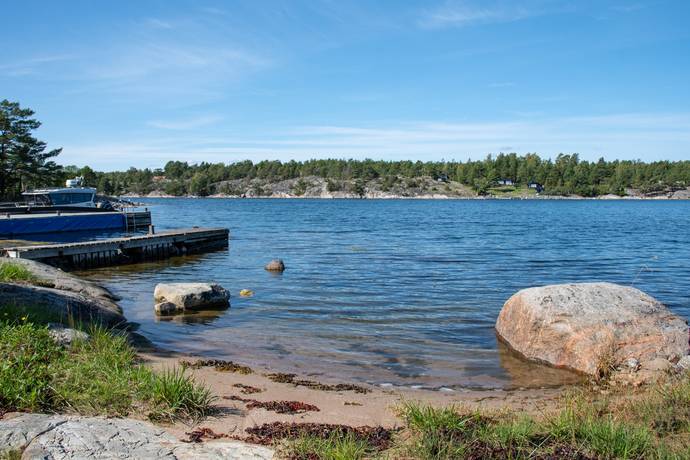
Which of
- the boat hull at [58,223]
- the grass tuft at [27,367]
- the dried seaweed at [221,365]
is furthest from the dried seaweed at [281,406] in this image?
the boat hull at [58,223]

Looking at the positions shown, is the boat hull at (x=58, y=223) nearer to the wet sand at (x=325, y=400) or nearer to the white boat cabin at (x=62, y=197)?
the white boat cabin at (x=62, y=197)

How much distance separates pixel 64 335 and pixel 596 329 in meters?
10.1

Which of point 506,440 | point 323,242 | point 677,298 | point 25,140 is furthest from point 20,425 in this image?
point 25,140

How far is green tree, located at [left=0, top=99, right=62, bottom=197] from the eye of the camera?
6325 centimetres

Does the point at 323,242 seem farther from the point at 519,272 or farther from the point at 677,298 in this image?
the point at 677,298

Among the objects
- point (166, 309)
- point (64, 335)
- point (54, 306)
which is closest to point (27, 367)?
point (64, 335)

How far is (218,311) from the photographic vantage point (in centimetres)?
1686

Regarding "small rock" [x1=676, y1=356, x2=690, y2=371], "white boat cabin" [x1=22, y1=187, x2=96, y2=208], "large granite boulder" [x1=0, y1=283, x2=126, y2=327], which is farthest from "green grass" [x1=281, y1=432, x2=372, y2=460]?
A: "white boat cabin" [x1=22, y1=187, x2=96, y2=208]

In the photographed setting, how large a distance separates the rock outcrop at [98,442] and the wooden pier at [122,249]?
2103cm

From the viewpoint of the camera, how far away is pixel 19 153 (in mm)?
63750

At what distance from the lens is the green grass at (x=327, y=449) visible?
561cm

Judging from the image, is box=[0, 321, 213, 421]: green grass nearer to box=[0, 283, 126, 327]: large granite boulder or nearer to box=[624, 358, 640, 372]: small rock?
box=[0, 283, 126, 327]: large granite boulder

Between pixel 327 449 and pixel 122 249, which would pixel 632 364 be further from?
pixel 122 249

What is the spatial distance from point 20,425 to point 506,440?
207 inches
